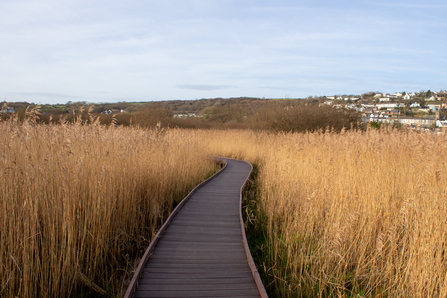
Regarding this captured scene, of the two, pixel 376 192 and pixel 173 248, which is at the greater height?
pixel 376 192

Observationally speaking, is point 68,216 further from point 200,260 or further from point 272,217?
point 272,217

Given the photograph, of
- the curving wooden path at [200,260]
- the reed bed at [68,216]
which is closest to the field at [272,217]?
the reed bed at [68,216]

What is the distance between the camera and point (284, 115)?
17672 mm

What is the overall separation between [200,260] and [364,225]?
7.89 ft

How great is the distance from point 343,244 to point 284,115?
1445 centimetres

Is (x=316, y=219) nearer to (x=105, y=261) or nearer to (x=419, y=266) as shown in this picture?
(x=419, y=266)

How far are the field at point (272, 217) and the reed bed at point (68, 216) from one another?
0.02 m

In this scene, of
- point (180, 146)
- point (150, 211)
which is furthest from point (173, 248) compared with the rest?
point (180, 146)

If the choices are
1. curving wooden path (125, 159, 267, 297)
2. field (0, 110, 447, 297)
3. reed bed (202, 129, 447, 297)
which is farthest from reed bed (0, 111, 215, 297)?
reed bed (202, 129, 447, 297)

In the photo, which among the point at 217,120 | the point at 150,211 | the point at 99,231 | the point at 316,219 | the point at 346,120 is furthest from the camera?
the point at 217,120

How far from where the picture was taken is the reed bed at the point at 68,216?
9.54 feet

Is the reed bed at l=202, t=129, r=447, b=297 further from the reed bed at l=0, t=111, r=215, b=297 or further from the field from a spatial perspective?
the reed bed at l=0, t=111, r=215, b=297

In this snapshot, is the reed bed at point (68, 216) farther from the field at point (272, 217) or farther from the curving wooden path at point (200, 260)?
the curving wooden path at point (200, 260)

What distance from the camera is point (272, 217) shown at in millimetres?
5438
